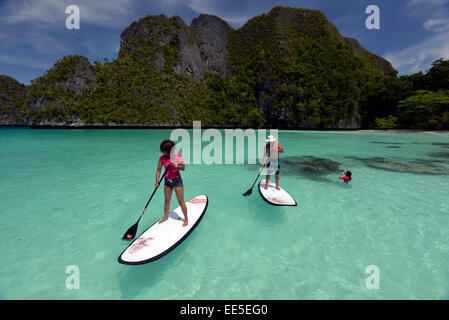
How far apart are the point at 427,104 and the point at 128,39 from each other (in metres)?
157

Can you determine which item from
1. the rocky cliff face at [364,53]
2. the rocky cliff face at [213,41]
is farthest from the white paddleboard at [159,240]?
the rocky cliff face at [364,53]

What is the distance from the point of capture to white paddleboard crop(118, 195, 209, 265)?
3803 millimetres

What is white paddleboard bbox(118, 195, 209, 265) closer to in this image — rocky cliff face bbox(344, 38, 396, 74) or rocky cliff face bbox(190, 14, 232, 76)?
rocky cliff face bbox(190, 14, 232, 76)

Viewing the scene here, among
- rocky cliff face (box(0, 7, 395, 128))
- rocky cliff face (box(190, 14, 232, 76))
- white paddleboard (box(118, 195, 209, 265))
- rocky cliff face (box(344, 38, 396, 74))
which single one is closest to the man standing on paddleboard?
white paddleboard (box(118, 195, 209, 265))

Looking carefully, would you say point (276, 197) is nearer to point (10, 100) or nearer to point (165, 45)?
point (165, 45)

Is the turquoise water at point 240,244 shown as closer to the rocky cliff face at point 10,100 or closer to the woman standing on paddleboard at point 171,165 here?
the woman standing on paddleboard at point 171,165

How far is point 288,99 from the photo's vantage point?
7862 cm

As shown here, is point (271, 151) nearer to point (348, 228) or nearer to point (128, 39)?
point (348, 228)

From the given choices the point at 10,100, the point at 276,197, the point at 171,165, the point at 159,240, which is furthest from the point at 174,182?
the point at 10,100

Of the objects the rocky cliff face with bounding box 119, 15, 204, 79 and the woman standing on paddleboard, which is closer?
the woman standing on paddleboard

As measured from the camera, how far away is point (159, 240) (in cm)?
442

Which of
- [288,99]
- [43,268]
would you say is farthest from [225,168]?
[288,99]

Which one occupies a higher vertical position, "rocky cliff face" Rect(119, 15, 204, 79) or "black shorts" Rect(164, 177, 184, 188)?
"rocky cliff face" Rect(119, 15, 204, 79)
